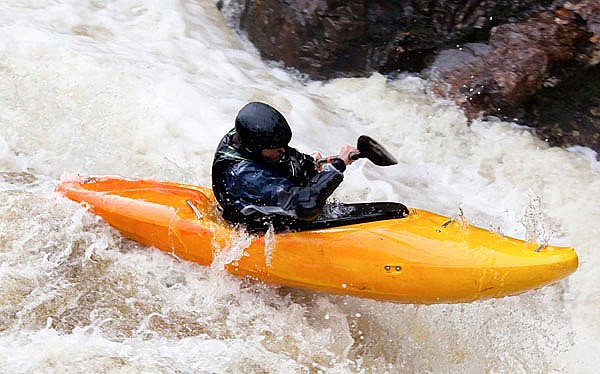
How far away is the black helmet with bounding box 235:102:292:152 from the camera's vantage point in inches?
124

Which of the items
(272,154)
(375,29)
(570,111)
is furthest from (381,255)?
(375,29)

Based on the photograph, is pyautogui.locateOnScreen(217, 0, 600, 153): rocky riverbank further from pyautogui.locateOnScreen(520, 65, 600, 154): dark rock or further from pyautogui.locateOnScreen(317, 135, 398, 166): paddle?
pyautogui.locateOnScreen(317, 135, 398, 166): paddle

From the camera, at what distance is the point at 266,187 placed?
3.21 meters

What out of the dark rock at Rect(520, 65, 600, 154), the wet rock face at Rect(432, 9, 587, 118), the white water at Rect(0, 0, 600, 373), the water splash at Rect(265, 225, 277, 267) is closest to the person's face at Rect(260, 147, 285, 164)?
the water splash at Rect(265, 225, 277, 267)

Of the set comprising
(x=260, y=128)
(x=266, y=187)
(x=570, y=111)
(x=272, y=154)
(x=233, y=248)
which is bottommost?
(x=233, y=248)

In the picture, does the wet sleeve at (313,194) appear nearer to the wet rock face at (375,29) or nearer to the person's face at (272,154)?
the person's face at (272,154)

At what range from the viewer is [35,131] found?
5023 millimetres

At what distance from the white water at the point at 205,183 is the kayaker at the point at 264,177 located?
1.57 feet

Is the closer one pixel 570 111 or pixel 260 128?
pixel 260 128

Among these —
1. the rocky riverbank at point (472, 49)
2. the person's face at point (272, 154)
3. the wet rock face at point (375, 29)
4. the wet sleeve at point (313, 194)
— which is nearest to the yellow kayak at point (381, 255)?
the wet sleeve at point (313, 194)

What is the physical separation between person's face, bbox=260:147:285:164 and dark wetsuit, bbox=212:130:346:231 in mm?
25

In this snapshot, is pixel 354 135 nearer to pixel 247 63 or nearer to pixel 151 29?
pixel 247 63

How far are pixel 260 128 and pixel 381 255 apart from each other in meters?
0.84

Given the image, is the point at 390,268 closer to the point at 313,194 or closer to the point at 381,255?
the point at 381,255
